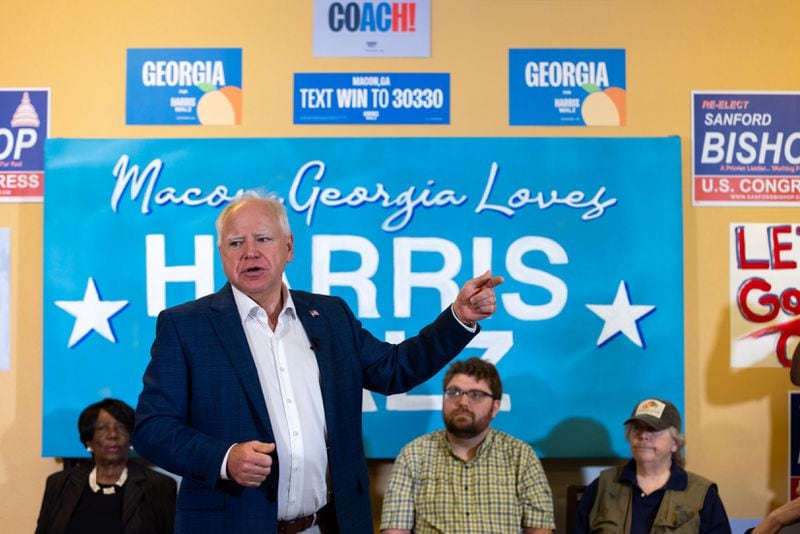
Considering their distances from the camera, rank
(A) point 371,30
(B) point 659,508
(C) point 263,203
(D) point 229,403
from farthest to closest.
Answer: (A) point 371,30 < (B) point 659,508 < (C) point 263,203 < (D) point 229,403

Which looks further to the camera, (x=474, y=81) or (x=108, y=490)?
(x=474, y=81)

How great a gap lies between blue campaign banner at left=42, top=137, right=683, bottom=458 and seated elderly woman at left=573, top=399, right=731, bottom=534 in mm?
345

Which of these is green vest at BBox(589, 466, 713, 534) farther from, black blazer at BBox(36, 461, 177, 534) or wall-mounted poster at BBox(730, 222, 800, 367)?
black blazer at BBox(36, 461, 177, 534)

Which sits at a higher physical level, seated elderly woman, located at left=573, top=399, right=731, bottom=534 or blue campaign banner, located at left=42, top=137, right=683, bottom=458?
blue campaign banner, located at left=42, top=137, right=683, bottom=458

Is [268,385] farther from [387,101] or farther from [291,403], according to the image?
[387,101]

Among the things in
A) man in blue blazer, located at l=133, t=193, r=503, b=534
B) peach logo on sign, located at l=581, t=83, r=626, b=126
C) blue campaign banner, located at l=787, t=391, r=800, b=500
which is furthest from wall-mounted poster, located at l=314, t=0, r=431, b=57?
blue campaign banner, located at l=787, t=391, r=800, b=500

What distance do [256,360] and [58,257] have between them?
6.53ft

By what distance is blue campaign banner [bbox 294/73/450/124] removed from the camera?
3.69 meters

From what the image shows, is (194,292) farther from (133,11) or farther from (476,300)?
(476,300)

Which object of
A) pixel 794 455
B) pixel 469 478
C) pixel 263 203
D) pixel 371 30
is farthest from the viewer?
pixel 371 30

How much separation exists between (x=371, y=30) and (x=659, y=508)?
2180mm

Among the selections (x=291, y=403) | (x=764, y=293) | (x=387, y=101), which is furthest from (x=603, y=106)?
(x=291, y=403)

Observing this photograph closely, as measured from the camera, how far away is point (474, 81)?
12.2ft

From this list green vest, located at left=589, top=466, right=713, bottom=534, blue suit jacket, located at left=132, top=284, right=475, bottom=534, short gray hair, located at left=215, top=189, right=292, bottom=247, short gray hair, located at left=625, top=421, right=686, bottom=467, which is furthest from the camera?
short gray hair, located at left=625, top=421, right=686, bottom=467
